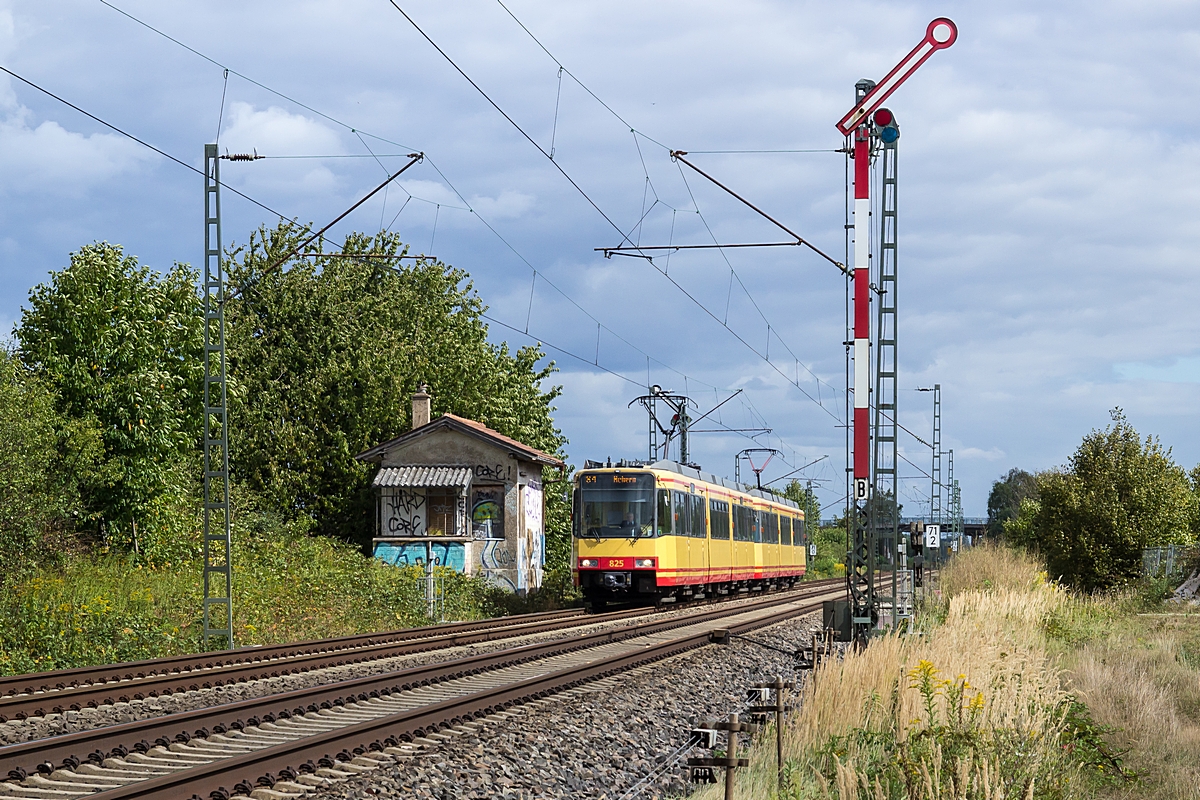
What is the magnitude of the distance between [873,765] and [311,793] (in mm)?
3894

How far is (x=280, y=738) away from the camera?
10.7 metres

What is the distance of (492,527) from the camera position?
3447 cm

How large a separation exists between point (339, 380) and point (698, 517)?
14810 mm

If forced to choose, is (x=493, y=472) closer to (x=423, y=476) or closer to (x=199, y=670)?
(x=423, y=476)

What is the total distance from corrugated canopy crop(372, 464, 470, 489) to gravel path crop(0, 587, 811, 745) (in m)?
13.7

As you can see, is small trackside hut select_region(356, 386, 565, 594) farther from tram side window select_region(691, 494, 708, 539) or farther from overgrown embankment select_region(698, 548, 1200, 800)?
overgrown embankment select_region(698, 548, 1200, 800)

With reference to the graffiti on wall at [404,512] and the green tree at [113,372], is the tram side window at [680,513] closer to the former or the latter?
the graffiti on wall at [404,512]

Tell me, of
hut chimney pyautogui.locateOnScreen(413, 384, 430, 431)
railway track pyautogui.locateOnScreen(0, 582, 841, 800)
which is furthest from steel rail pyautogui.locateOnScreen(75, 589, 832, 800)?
hut chimney pyautogui.locateOnScreen(413, 384, 430, 431)

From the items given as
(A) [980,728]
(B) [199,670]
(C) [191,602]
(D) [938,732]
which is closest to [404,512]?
(C) [191,602]

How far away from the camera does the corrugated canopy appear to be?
3384cm

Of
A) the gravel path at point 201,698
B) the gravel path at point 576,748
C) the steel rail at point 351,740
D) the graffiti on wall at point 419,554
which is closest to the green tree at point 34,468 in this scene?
the gravel path at point 201,698

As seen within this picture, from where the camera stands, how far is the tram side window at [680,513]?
103ft

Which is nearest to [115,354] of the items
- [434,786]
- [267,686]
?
[267,686]

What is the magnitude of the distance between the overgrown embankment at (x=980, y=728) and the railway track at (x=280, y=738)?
3.00m
